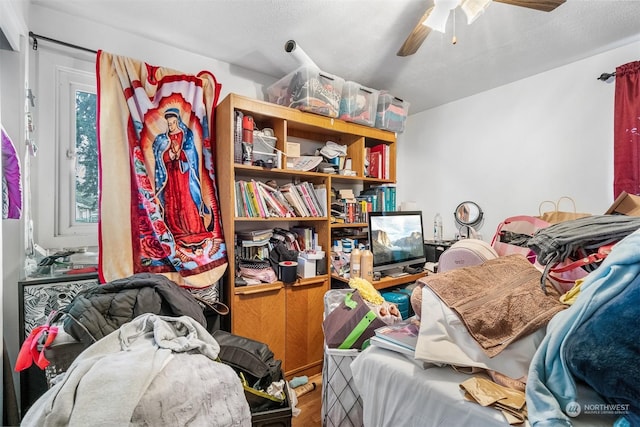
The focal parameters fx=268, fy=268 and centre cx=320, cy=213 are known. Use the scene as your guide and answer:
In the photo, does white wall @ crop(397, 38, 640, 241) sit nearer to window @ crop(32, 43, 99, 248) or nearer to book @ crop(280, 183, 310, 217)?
book @ crop(280, 183, 310, 217)

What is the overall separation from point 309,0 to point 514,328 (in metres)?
1.75

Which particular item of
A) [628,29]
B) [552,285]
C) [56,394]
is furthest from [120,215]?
[628,29]

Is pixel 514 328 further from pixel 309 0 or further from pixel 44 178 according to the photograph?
pixel 44 178

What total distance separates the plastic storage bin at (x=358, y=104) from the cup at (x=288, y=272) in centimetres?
130

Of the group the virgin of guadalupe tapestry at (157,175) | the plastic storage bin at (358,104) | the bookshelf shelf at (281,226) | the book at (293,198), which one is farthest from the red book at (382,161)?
the virgin of guadalupe tapestry at (157,175)

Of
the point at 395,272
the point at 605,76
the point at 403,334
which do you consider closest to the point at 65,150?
the point at 403,334

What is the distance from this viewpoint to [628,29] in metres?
1.71

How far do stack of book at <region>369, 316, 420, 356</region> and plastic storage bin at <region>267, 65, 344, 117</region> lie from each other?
1661mm

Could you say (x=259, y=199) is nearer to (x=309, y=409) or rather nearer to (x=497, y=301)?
(x=309, y=409)

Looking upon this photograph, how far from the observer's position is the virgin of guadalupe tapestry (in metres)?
1.55

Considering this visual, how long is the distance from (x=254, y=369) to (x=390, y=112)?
91.0 inches

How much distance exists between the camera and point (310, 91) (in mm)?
2010

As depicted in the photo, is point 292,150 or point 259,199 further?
point 292,150

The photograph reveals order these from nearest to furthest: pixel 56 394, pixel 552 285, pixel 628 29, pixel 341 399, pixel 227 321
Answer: pixel 56 394 → pixel 552 285 → pixel 341 399 → pixel 628 29 → pixel 227 321
